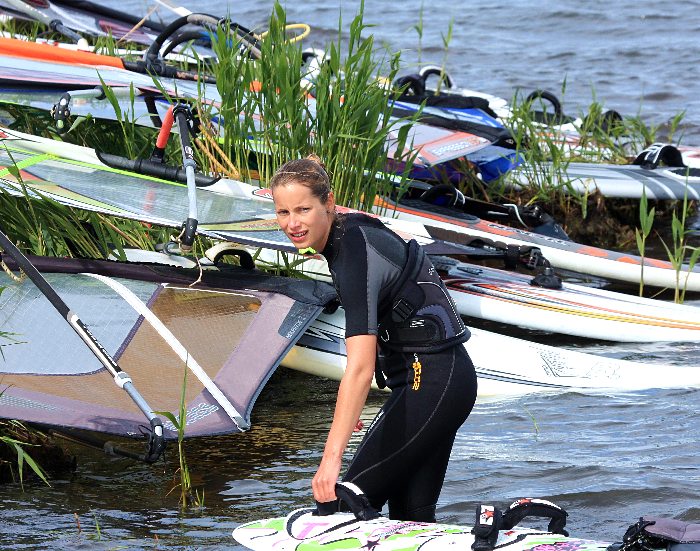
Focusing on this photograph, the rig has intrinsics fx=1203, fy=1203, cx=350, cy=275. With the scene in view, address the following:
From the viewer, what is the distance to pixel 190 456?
500 centimetres

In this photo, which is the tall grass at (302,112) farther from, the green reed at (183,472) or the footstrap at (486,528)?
the footstrap at (486,528)

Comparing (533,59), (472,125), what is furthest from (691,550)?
(533,59)

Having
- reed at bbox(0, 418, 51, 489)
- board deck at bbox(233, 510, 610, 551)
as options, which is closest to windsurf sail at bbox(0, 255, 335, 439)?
reed at bbox(0, 418, 51, 489)

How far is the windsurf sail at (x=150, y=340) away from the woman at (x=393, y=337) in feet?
3.90

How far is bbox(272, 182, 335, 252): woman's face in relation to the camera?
3305mm

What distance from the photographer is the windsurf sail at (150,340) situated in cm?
465

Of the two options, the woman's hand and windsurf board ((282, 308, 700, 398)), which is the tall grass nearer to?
windsurf board ((282, 308, 700, 398))

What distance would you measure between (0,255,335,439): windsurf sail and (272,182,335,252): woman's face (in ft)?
4.58

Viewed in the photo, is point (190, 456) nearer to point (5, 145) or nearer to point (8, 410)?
point (8, 410)

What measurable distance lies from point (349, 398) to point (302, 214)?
1.74ft

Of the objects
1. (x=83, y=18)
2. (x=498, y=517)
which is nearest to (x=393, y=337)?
(x=498, y=517)

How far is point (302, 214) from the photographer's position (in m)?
3.32

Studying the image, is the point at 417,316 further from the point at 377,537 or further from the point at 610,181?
the point at 610,181

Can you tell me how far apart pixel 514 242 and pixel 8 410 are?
141 inches
